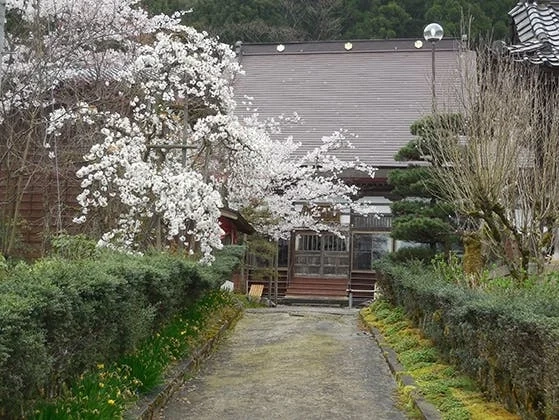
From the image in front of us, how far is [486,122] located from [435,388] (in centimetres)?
399

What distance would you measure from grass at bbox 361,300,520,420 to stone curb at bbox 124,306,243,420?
2.42 metres

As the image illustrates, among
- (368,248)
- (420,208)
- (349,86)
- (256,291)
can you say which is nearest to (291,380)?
(420,208)

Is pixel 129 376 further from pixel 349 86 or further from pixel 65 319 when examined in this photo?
pixel 349 86

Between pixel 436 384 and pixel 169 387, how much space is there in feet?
9.01

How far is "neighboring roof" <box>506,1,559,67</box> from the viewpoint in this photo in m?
10.8

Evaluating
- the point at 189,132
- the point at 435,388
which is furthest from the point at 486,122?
the point at 189,132

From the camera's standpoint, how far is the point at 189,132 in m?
14.4

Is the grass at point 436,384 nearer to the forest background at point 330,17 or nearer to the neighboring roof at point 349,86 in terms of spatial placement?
the neighboring roof at point 349,86

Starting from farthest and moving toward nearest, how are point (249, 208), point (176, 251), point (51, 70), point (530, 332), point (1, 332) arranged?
point (249, 208), point (176, 251), point (51, 70), point (530, 332), point (1, 332)

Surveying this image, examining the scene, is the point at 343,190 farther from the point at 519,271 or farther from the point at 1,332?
the point at 1,332

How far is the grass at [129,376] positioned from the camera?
4976 mm

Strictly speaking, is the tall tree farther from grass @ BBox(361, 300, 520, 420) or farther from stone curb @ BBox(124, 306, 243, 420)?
stone curb @ BBox(124, 306, 243, 420)

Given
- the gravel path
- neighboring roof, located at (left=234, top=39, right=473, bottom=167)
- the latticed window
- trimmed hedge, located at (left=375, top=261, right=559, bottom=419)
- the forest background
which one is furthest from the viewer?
the forest background

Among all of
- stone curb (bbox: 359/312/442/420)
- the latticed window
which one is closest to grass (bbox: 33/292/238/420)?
stone curb (bbox: 359/312/442/420)
